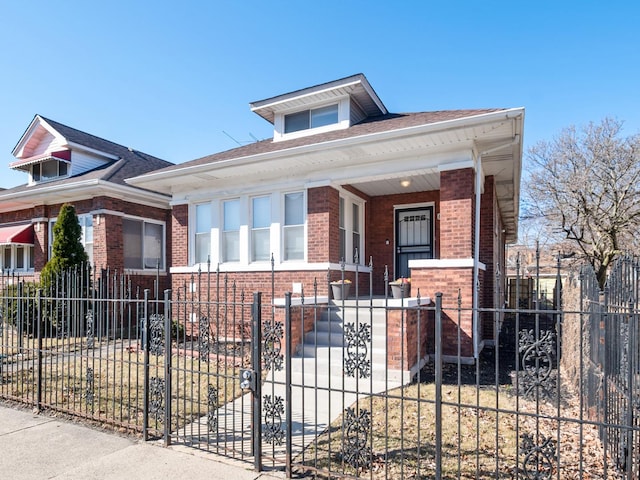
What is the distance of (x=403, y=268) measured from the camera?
11.2 meters

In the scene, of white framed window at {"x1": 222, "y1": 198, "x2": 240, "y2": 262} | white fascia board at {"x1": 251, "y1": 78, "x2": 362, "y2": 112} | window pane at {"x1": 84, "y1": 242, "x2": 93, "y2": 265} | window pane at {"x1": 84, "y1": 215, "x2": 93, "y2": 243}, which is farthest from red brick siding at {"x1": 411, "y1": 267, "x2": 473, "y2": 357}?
window pane at {"x1": 84, "y1": 215, "x2": 93, "y2": 243}

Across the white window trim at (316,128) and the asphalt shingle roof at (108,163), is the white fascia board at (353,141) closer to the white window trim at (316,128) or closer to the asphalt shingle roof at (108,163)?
the white window trim at (316,128)

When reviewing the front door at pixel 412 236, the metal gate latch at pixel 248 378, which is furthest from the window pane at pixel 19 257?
the metal gate latch at pixel 248 378

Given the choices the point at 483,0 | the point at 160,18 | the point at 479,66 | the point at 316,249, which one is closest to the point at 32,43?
the point at 160,18

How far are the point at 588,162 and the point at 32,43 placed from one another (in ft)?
72.7

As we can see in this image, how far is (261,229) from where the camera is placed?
10234mm

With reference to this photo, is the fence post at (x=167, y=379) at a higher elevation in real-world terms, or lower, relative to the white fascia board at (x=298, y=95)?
lower

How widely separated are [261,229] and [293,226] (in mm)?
951

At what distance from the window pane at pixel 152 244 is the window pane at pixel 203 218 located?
388cm

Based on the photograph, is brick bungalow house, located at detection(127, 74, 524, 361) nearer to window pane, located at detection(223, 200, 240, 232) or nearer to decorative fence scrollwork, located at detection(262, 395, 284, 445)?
window pane, located at detection(223, 200, 240, 232)

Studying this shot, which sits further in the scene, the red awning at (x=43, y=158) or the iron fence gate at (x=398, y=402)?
the red awning at (x=43, y=158)

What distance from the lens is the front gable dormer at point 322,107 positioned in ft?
34.3

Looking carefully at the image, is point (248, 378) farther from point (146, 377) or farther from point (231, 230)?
point (231, 230)

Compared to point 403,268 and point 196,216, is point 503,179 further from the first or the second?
point 196,216
